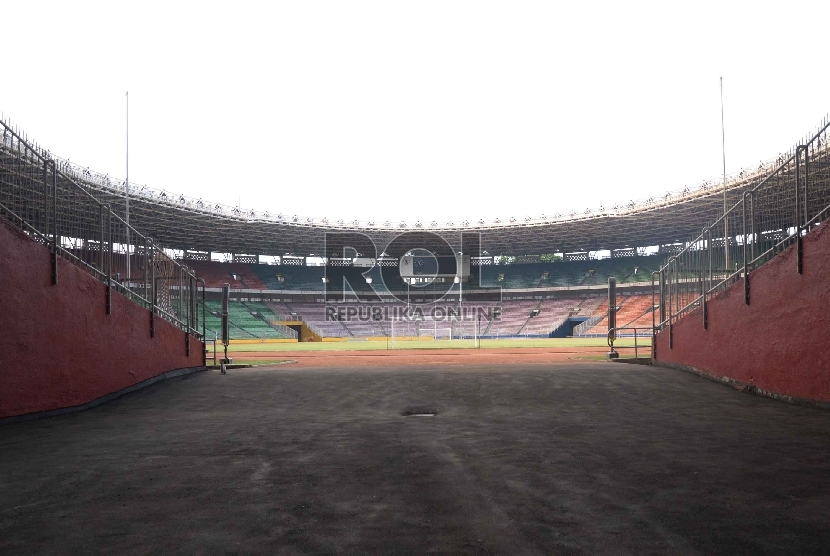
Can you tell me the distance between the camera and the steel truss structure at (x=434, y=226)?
50062 mm

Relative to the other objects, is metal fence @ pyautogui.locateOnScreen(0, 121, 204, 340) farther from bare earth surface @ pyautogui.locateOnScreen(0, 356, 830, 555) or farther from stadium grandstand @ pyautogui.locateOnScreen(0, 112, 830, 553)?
bare earth surface @ pyautogui.locateOnScreen(0, 356, 830, 555)

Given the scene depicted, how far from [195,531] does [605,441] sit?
420 centimetres

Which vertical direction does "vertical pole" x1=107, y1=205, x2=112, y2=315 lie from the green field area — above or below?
above

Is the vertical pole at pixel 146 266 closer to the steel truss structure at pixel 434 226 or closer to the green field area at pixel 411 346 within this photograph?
the green field area at pixel 411 346

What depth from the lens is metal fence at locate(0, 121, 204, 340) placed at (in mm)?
8445

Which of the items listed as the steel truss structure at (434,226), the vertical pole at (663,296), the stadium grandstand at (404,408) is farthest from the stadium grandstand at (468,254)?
the stadium grandstand at (404,408)

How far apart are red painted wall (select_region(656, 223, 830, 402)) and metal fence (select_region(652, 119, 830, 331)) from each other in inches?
13.0

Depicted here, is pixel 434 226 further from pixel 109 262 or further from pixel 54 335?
pixel 54 335

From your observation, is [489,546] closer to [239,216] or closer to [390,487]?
[390,487]

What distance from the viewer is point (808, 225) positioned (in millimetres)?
8586

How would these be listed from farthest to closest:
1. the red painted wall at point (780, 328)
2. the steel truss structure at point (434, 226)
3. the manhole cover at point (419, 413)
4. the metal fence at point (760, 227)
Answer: the steel truss structure at point (434, 226), the metal fence at point (760, 227), the manhole cover at point (419, 413), the red painted wall at point (780, 328)

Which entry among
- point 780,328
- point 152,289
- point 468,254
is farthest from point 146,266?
point 468,254

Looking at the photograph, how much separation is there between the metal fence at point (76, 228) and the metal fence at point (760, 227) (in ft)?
36.9

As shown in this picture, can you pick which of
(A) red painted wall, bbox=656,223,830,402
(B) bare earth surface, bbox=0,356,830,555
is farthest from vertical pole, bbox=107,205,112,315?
(A) red painted wall, bbox=656,223,830,402
